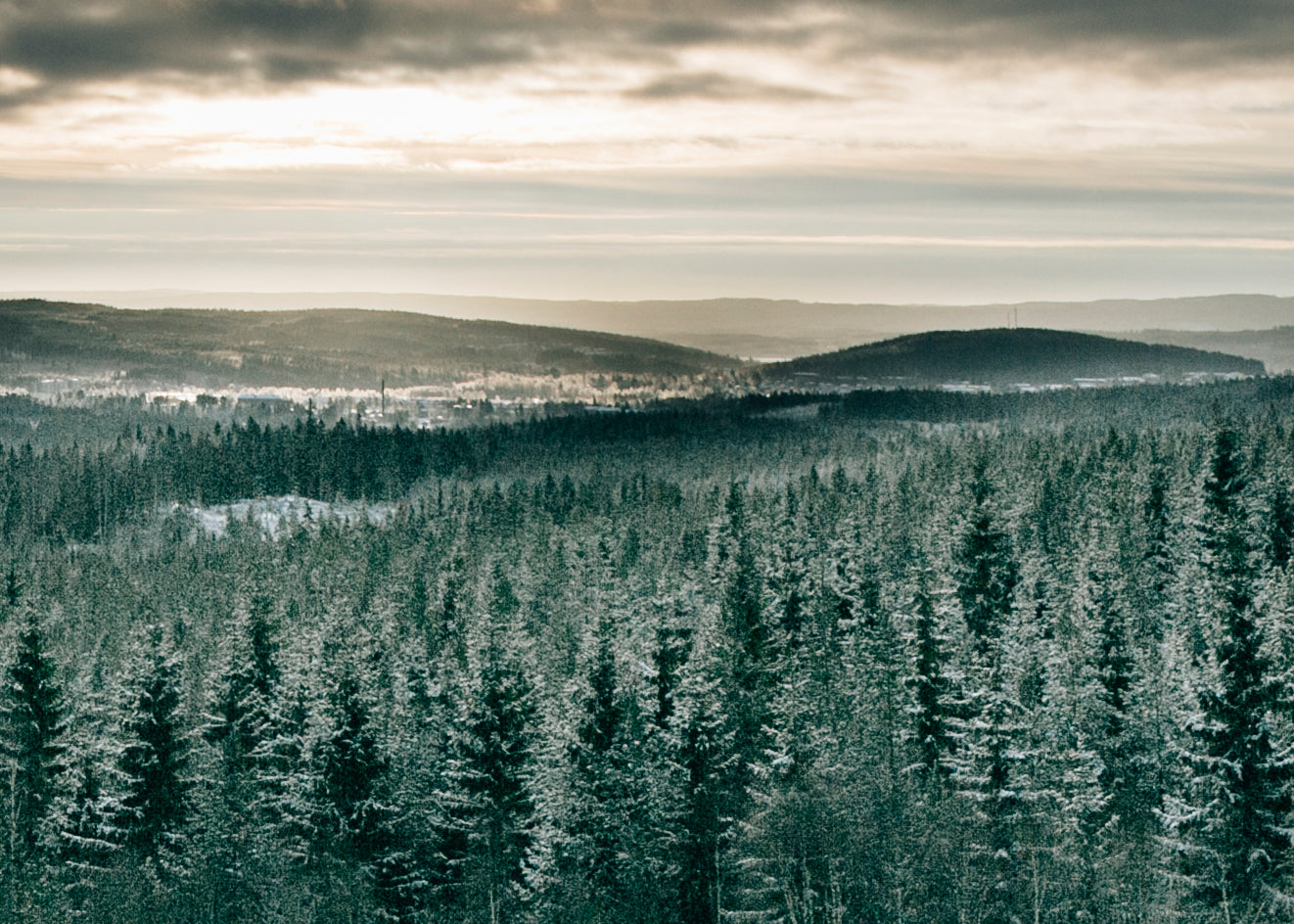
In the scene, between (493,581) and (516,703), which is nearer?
(516,703)

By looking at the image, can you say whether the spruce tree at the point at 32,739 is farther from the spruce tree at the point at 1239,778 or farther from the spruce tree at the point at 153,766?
the spruce tree at the point at 1239,778

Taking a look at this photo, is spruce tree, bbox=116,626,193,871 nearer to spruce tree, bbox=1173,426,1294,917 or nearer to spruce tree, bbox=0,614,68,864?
spruce tree, bbox=0,614,68,864

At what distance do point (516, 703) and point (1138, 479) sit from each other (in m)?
61.7

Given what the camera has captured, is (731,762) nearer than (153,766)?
No

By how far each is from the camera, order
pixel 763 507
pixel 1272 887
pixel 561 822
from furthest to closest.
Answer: pixel 763 507 → pixel 561 822 → pixel 1272 887

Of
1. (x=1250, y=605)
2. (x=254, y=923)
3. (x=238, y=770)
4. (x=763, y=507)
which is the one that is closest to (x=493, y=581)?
(x=763, y=507)

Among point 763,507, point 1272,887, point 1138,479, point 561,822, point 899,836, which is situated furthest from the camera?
point 763,507

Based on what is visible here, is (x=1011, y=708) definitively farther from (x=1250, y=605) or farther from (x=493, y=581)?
(x=493, y=581)

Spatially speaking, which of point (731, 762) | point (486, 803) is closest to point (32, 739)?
point (486, 803)

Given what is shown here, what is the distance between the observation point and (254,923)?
52375mm

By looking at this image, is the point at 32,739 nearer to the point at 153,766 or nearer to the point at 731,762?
the point at 153,766

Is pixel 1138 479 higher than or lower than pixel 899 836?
higher

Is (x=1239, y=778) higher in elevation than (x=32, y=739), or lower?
higher

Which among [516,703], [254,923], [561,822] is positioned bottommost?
[254,923]
